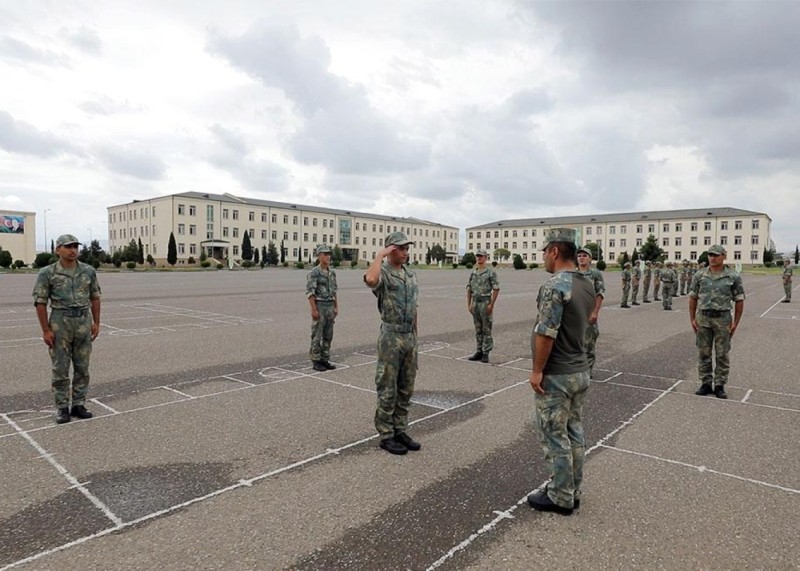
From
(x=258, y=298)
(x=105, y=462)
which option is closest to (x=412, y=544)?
(x=105, y=462)

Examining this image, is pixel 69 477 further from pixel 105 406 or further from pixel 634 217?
pixel 634 217

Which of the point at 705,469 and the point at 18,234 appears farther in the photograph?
the point at 18,234

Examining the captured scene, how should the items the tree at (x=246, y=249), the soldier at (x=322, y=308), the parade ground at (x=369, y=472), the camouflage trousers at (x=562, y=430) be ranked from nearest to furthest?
1. the parade ground at (x=369, y=472)
2. the camouflage trousers at (x=562, y=430)
3. the soldier at (x=322, y=308)
4. the tree at (x=246, y=249)

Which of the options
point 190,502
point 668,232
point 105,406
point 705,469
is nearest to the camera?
point 190,502

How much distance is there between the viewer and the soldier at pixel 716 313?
7.72 m

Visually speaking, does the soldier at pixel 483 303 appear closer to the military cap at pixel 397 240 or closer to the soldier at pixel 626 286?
the military cap at pixel 397 240

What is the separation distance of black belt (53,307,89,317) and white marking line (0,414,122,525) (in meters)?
1.38

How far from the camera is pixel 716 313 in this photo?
7801 mm

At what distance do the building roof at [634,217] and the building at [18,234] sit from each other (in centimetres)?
11534

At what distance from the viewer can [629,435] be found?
596 centimetres

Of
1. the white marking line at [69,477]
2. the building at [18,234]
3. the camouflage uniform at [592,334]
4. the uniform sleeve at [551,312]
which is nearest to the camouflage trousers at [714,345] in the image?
the camouflage uniform at [592,334]

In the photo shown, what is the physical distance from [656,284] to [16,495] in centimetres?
2901

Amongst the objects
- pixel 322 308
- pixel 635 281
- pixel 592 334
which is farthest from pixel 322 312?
pixel 635 281

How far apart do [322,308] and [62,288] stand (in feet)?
14.0
